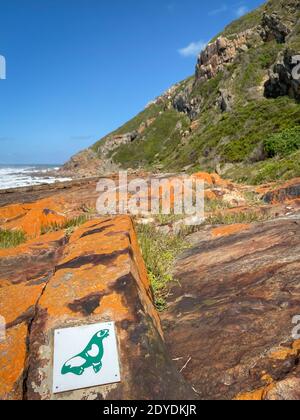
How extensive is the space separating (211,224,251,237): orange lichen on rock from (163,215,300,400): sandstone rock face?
50 cm

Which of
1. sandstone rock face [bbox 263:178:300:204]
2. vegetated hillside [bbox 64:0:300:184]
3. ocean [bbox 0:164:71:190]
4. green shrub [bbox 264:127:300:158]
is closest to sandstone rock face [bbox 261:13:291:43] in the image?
vegetated hillside [bbox 64:0:300:184]

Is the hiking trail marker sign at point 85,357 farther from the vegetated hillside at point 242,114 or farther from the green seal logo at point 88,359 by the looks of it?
the vegetated hillside at point 242,114

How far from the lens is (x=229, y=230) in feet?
20.4

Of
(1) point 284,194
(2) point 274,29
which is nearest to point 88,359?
(1) point 284,194

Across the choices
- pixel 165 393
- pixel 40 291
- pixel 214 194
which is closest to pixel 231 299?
pixel 165 393

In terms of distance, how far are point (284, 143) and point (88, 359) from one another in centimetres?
1920

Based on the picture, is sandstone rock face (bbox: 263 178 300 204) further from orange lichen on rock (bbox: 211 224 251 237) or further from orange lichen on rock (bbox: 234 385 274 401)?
orange lichen on rock (bbox: 234 385 274 401)

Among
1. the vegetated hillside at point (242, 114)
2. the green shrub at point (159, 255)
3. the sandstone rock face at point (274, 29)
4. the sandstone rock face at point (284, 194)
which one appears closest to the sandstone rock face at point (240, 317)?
the green shrub at point (159, 255)

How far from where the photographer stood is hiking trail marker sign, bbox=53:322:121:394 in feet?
8.36

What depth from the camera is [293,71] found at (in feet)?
94.3

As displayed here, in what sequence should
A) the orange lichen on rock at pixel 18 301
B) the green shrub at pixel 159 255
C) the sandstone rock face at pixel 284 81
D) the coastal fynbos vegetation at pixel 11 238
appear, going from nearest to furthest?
the orange lichen on rock at pixel 18 301 < the green shrub at pixel 159 255 < the coastal fynbos vegetation at pixel 11 238 < the sandstone rock face at pixel 284 81

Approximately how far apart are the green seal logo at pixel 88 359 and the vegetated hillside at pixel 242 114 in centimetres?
1107

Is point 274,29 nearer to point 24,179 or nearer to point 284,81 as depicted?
point 284,81

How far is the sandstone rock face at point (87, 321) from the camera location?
257 centimetres
